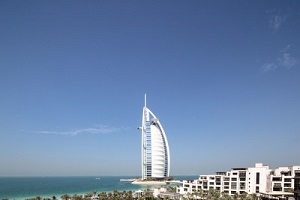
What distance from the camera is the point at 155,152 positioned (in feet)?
364

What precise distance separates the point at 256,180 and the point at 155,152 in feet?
187

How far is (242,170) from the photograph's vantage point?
60719 mm

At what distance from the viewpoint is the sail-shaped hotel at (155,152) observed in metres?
110

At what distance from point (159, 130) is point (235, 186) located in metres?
57.5

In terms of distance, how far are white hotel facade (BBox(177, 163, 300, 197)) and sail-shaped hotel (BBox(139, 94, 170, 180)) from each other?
47354mm

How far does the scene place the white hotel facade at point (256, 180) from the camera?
55297 mm

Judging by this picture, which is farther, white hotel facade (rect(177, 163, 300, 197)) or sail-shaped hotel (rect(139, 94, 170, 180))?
sail-shaped hotel (rect(139, 94, 170, 180))

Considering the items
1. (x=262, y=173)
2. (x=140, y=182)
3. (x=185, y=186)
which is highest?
(x=262, y=173)

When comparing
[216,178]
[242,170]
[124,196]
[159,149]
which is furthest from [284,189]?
[159,149]

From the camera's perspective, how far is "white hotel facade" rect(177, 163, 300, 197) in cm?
5530

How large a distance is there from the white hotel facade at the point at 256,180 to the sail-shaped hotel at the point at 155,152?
4735cm

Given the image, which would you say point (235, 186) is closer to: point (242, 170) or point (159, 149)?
point (242, 170)

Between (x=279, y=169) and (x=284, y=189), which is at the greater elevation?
(x=279, y=169)

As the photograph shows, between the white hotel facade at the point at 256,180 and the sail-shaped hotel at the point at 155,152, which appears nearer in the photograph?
the white hotel facade at the point at 256,180
